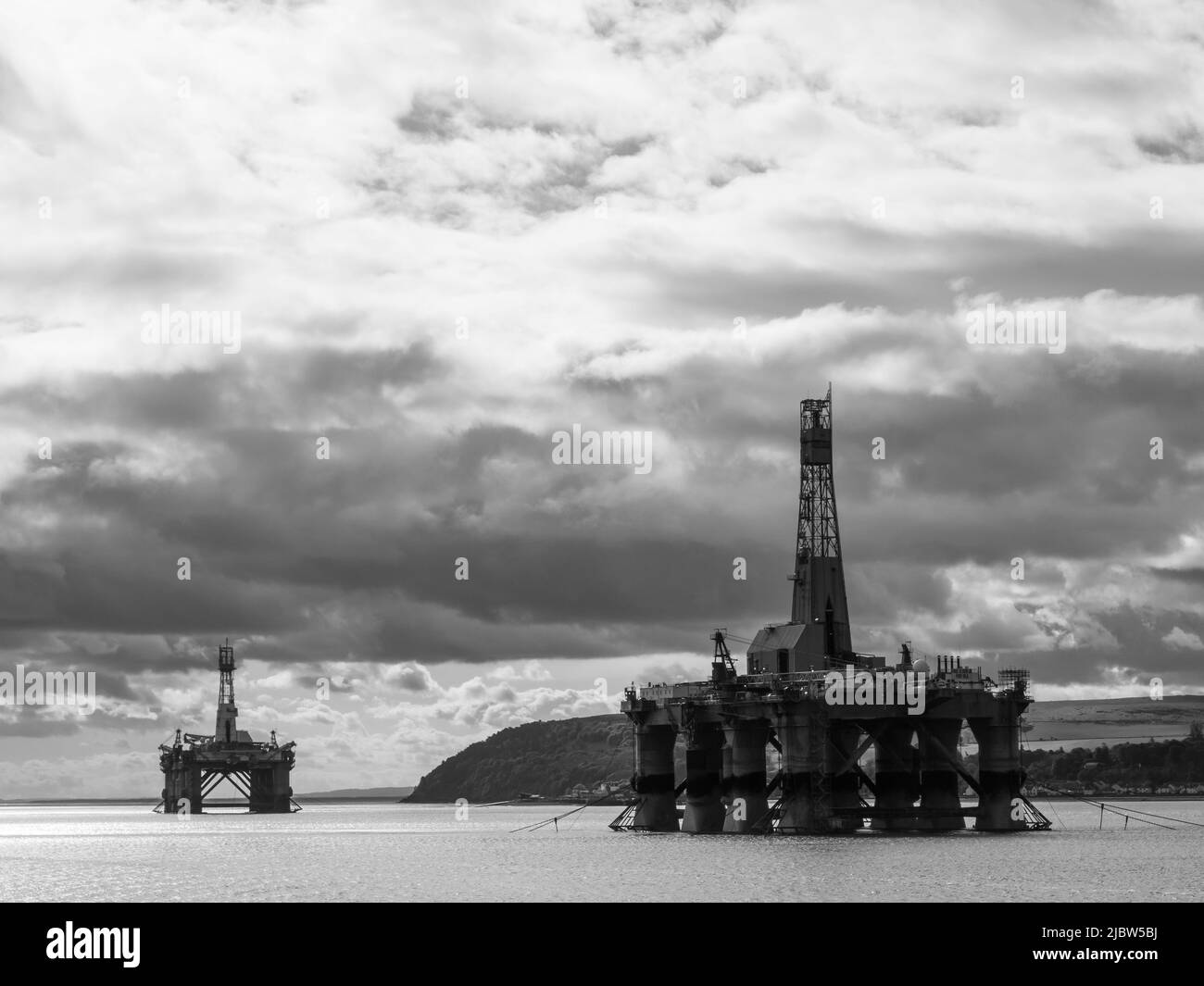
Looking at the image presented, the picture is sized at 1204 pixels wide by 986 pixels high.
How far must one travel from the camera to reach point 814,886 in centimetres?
7231

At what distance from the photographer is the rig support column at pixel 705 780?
362 ft

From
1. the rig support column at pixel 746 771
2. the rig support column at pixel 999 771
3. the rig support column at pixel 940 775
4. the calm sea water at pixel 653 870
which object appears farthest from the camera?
the rig support column at pixel 940 775

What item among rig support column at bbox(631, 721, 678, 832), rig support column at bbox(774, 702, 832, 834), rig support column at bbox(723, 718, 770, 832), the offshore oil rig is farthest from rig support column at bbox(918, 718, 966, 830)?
rig support column at bbox(631, 721, 678, 832)

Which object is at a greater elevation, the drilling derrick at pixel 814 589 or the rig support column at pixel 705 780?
the drilling derrick at pixel 814 589

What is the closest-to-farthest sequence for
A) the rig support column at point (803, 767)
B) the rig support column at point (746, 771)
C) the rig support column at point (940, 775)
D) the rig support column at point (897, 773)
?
the rig support column at point (803, 767) < the rig support column at point (746, 771) < the rig support column at point (897, 773) < the rig support column at point (940, 775)

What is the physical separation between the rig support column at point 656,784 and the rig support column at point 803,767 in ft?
53.3

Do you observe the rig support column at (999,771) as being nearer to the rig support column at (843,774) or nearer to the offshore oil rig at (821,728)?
the offshore oil rig at (821,728)

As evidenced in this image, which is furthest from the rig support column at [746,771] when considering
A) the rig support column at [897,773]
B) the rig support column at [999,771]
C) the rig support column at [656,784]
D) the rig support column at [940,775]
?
the rig support column at [999,771]

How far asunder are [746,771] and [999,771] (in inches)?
624

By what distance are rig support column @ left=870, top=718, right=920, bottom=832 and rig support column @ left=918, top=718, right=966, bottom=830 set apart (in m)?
0.72

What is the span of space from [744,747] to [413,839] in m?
48.9

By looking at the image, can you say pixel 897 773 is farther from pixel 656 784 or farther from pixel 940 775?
pixel 656 784

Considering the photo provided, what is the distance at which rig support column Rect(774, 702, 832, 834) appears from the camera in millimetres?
98938
